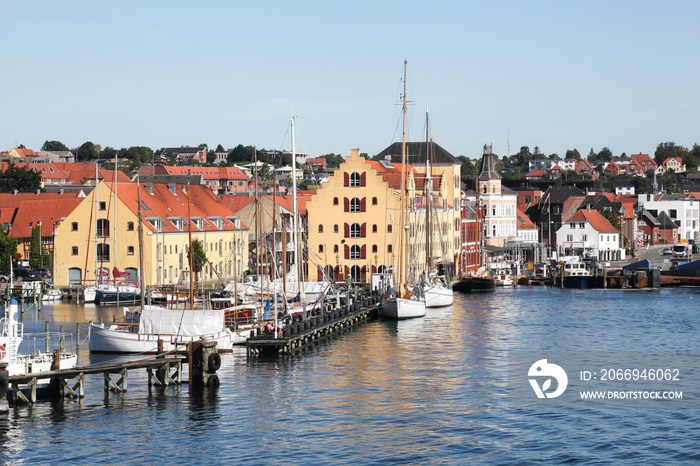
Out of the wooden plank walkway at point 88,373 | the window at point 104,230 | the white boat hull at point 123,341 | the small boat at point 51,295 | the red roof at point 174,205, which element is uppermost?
the red roof at point 174,205

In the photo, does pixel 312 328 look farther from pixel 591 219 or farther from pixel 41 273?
pixel 591 219

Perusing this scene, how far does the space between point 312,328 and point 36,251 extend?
53.6 m

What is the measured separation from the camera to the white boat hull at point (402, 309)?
9381cm

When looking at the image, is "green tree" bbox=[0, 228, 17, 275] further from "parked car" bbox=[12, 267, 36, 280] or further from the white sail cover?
the white sail cover

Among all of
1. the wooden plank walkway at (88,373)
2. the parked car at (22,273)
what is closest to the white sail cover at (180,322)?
the wooden plank walkway at (88,373)

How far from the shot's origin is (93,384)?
58281 mm

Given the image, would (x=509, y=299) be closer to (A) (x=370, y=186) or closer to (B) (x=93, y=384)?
(A) (x=370, y=186)

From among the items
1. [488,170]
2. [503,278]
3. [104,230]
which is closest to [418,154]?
[503,278]

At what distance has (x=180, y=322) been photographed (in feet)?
218

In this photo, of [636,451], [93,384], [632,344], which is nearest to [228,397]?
[93,384]

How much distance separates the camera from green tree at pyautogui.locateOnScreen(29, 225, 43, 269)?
400ft

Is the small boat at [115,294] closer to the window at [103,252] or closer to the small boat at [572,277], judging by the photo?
the window at [103,252]

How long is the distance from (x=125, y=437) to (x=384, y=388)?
15.4 m

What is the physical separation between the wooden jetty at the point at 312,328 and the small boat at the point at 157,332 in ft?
9.07
